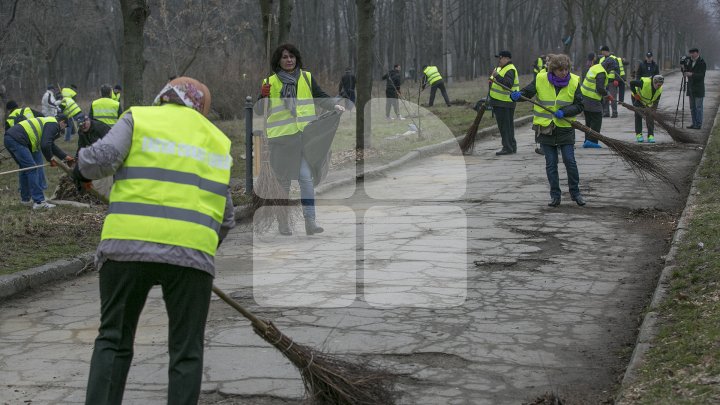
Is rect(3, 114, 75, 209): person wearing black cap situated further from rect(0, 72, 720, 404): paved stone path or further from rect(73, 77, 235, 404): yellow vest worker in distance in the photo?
rect(73, 77, 235, 404): yellow vest worker in distance

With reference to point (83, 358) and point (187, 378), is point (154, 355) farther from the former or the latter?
point (187, 378)

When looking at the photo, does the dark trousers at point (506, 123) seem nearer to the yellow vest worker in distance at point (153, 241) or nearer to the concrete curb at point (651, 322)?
the concrete curb at point (651, 322)

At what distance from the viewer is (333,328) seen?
6129 millimetres

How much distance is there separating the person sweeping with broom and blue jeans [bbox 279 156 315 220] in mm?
2868

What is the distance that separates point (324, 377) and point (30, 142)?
9.91 meters

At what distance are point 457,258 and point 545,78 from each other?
3.62m

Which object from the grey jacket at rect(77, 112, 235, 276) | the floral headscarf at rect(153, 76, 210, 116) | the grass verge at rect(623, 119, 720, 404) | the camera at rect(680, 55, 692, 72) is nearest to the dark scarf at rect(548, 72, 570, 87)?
the grass verge at rect(623, 119, 720, 404)

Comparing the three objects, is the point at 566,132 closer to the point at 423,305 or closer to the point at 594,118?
the point at 423,305

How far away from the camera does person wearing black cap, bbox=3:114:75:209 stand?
42.0 ft

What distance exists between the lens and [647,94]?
1733cm

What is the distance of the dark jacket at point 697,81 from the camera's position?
2003 centimetres

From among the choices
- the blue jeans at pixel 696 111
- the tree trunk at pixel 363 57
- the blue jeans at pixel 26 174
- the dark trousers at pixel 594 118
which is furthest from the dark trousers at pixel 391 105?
the blue jeans at pixel 26 174

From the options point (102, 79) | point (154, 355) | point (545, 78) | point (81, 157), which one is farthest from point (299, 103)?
point (102, 79)

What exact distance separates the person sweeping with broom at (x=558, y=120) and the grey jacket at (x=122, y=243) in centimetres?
719
